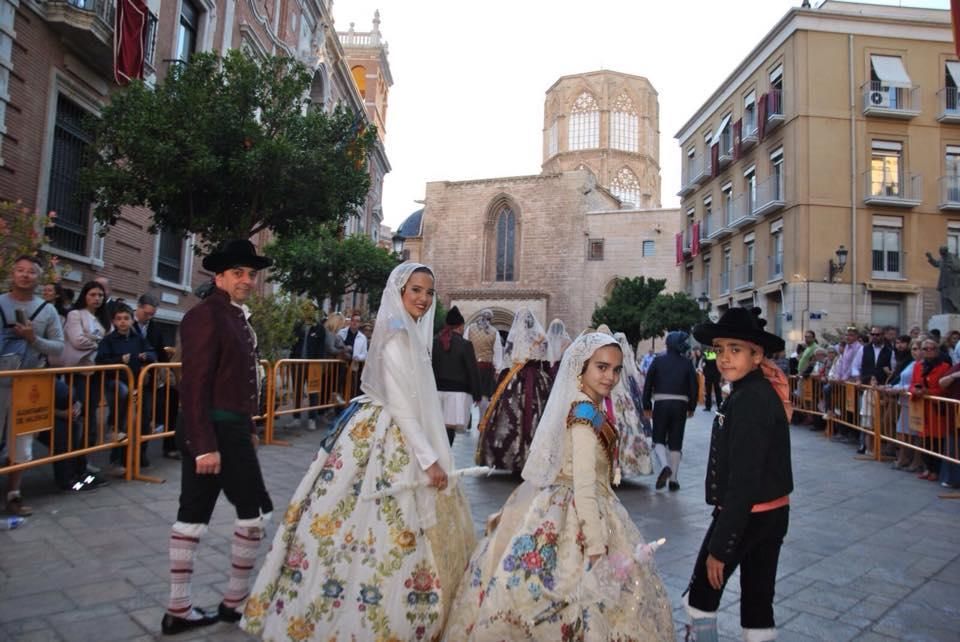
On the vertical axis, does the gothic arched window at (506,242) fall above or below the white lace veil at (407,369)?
above

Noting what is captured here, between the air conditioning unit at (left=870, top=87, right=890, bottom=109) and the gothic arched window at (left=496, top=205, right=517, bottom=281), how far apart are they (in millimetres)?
23415

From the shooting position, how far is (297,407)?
10.5 m

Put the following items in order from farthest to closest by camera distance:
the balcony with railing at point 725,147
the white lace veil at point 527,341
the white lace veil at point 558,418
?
the balcony with railing at point 725,147 → the white lace veil at point 527,341 → the white lace veil at point 558,418

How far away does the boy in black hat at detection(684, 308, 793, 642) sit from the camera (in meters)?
2.64

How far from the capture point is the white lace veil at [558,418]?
9.96 feet

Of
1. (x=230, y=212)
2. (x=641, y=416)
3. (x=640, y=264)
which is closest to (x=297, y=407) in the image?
(x=230, y=212)

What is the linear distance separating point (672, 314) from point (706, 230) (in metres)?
4.58

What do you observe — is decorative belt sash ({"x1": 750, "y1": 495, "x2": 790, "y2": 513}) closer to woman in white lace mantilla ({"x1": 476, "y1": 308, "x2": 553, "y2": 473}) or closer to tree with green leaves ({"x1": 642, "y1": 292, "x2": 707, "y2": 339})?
woman in white lace mantilla ({"x1": 476, "y1": 308, "x2": 553, "y2": 473})

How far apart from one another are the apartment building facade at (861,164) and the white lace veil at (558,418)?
72.9ft

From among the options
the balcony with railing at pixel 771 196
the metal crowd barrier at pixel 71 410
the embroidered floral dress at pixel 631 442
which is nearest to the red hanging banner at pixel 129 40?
the metal crowd barrier at pixel 71 410

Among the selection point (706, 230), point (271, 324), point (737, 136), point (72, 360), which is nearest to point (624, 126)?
point (706, 230)

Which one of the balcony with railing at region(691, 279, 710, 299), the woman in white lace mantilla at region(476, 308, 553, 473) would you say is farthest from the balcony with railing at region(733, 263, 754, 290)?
the woman in white lace mantilla at region(476, 308, 553, 473)

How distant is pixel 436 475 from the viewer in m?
3.16

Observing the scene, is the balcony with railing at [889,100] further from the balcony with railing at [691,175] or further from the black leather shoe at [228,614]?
the black leather shoe at [228,614]
